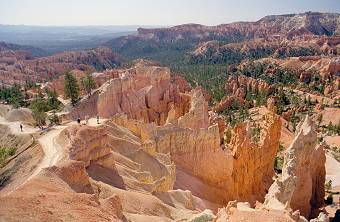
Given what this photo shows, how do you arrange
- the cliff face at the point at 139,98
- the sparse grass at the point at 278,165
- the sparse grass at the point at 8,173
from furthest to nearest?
the sparse grass at the point at 278,165
the cliff face at the point at 139,98
the sparse grass at the point at 8,173

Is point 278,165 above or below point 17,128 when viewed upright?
below

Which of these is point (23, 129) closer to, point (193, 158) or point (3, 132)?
point (3, 132)

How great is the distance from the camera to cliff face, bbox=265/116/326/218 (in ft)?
102

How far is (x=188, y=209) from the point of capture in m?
30.4

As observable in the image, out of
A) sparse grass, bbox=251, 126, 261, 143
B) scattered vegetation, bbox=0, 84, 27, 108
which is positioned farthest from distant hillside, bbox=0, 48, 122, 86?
sparse grass, bbox=251, 126, 261, 143

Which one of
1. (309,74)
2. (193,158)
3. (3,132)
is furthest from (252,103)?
(3,132)

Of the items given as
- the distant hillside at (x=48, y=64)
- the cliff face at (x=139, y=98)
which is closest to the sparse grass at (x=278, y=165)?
the cliff face at (x=139, y=98)

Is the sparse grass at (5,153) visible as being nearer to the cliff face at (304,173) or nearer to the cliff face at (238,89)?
the cliff face at (304,173)

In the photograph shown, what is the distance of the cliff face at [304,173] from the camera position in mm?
31141

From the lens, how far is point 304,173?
35125mm

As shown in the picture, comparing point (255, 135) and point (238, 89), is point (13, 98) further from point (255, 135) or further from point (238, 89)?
point (238, 89)

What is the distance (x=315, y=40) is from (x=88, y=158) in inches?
7076

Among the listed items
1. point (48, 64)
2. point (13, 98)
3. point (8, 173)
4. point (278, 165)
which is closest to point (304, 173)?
point (278, 165)

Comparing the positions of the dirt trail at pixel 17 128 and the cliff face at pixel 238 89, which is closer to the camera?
the dirt trail at pixel 17 128
